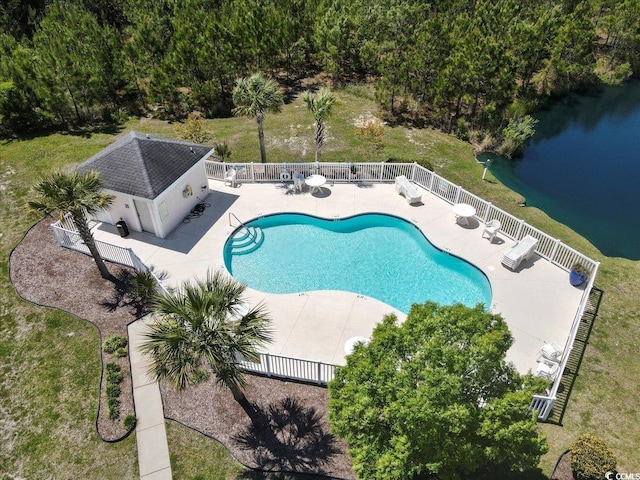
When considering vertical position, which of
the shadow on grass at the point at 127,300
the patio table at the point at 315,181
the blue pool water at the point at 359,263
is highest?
the patio table at the point at 315,181

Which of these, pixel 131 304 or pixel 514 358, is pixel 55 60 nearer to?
pixel 131 304

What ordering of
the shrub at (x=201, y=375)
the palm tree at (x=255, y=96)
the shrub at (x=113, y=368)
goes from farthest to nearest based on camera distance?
the palm tree at (x=255, y=96), the shrub at (x=113, y=368), the shrub at (x=201, y=375)

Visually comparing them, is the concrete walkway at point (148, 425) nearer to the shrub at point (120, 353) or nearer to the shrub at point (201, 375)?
the shrub at point (120, 353)

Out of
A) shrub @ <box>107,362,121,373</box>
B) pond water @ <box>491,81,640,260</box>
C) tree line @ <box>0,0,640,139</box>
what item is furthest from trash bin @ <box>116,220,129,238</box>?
pond water @ <box>491,81,640,260</box>

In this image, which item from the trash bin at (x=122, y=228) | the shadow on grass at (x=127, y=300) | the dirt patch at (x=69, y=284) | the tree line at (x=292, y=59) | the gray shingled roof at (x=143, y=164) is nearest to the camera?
→ the dirt patch at (x=69, y=284)

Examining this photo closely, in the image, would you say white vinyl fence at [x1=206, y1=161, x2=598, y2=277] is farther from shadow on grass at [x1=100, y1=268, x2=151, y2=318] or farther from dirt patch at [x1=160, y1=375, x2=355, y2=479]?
dirt patch at [x1=160, y1=375, x2=355, y2=479]

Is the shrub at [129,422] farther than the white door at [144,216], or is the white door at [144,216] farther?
the white door at [144,216]

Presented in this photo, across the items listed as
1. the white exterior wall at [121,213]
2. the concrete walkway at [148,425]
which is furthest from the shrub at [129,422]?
the white exterior wall at [121,213]
